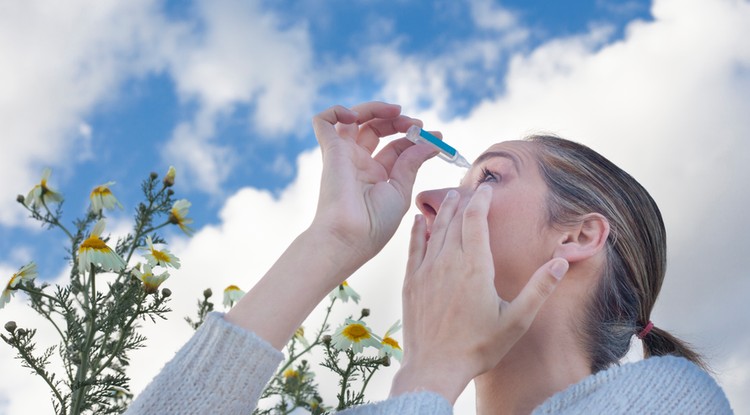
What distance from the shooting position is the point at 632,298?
2244 mm

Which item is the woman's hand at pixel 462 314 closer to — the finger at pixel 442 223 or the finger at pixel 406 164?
the finger at pixel 442 223

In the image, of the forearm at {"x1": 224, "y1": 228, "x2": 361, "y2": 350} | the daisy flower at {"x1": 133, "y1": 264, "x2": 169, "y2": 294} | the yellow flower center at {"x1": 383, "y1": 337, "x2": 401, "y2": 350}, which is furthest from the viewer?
the yellow flower center at {"x1": 383, "y1": 337, "x2": 401, "y2": 350}

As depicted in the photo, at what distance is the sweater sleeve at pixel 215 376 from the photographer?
68.2 inches

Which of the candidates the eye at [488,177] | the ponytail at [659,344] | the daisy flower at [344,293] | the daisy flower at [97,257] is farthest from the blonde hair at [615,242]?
the daisy flower at [97,257]

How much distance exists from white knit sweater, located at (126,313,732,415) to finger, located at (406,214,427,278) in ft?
1.33

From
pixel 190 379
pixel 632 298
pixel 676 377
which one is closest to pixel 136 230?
pixel 190 379

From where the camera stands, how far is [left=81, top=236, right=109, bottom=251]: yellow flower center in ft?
9.04

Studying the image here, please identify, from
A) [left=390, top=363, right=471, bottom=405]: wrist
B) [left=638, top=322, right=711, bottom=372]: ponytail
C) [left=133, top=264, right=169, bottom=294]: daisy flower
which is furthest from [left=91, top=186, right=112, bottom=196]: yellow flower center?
[left=638, top=322, right=711, bottom=372]: ponytail

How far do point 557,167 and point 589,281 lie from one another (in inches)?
14.2

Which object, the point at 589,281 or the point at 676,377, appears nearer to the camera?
the point at 676,377

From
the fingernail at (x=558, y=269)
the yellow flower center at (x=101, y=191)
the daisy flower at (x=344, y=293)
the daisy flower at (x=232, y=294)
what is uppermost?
the yellow flower center at (x=101, y=191)

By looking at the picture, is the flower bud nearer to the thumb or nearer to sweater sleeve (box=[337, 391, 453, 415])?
the thumb

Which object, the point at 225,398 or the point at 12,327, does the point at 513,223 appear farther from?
the point at 12,327

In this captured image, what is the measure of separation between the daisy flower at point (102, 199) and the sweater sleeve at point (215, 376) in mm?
1562
